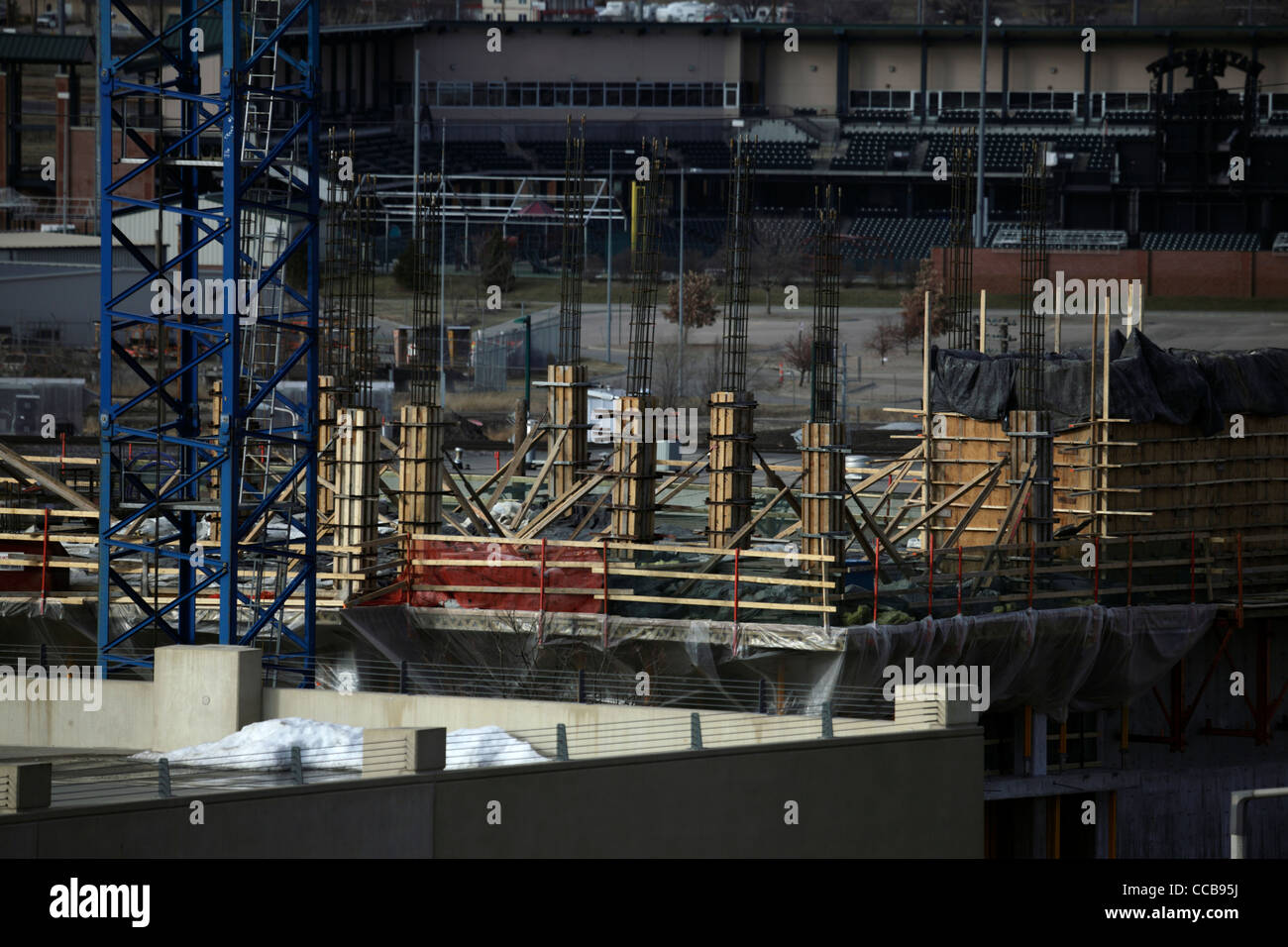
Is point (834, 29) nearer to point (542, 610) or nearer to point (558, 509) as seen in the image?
point (558, 509)

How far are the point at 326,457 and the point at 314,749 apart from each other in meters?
11.8

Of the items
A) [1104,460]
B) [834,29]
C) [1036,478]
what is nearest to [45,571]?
[1036,478]

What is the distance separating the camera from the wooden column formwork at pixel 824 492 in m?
28.3

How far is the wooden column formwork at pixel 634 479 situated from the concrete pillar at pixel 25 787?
13.6m

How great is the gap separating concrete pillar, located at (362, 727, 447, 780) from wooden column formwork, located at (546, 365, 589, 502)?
12510 millimetres

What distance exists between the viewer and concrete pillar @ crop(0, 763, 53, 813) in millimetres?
17250

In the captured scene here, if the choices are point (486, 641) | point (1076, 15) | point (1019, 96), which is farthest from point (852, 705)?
point (1076, 15)

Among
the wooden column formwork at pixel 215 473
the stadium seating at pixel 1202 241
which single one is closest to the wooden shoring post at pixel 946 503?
the wooden column formwork at pixel 215 473

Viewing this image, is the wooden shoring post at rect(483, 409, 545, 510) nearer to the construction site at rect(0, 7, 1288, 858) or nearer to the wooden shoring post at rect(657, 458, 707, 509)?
the construction site at rect(0, 7, 1288, 858)

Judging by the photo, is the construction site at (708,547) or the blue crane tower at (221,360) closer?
the blue crane tower at (221,360)

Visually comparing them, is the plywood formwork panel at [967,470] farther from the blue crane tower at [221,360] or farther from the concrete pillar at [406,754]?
the concrete pillar at [406,754]

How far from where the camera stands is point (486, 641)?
28.7 m

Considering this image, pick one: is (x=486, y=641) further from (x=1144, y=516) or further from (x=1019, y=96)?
(x=1019, y=96)

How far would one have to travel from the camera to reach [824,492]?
92.6ft
